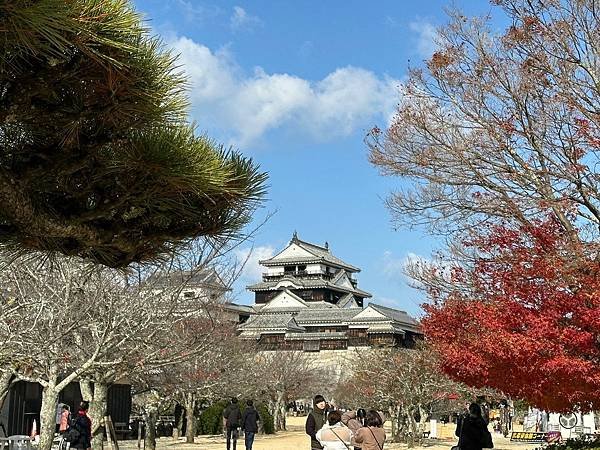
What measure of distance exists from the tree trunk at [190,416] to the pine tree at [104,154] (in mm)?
27663

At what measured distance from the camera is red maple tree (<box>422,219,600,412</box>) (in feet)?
37.7

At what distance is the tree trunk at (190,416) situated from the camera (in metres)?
32.1

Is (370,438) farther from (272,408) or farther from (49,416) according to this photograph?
(272,408)

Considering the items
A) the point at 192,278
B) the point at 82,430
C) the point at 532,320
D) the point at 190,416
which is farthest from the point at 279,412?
the point at 532,320

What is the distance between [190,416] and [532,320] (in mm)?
23392

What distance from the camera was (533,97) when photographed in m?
12.5

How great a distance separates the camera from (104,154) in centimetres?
497

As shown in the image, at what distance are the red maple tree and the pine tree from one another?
7229mm

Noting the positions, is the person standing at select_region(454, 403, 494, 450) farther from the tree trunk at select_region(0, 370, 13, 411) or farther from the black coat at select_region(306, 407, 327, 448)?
the tree trunk at select_region(0, 370, 13, 411)

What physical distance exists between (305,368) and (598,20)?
41.8 meters

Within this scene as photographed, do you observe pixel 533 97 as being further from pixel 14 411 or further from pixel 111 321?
pixel 14 411

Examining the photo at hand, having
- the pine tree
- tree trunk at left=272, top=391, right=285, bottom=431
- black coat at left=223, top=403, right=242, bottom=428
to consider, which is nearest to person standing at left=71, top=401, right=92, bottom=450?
black coat at left=223, top=403, right=242, bottom=428

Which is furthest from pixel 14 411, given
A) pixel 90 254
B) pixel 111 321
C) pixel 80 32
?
pixel 80 32

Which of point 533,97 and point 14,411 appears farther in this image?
point 14,411
